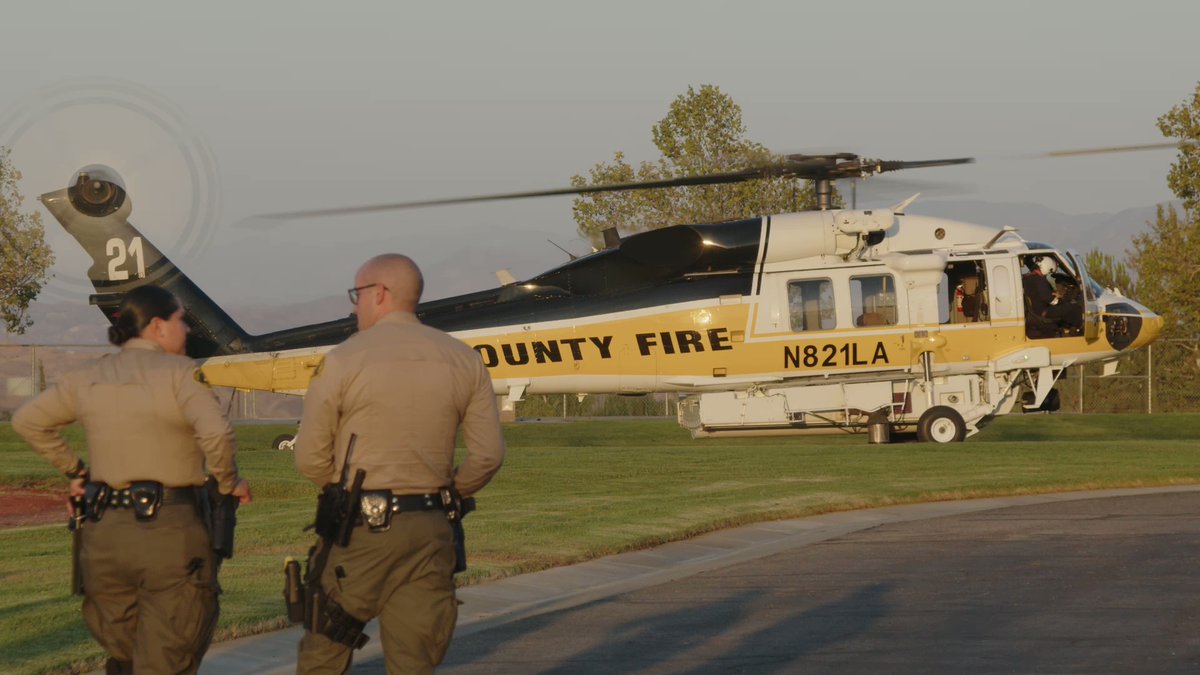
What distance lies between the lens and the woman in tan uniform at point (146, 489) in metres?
6.82

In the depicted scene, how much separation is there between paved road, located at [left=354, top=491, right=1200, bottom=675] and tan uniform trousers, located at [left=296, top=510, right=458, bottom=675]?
237 centimetres

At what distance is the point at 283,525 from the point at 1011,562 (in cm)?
681

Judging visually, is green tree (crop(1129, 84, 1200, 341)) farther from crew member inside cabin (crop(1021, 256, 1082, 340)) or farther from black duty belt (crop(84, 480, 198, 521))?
black duty belt (crop(84, 480, 198, 521))

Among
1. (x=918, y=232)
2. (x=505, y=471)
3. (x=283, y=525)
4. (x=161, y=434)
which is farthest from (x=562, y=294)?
(x=161, y=434)

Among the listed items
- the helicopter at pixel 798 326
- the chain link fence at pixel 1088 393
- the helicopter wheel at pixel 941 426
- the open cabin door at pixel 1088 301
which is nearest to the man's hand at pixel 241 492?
the helicopter at pixel 798 326

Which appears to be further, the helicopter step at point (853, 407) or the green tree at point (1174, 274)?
the green tree at point (1174, 274)

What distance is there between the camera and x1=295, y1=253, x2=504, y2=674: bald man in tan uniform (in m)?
6.40

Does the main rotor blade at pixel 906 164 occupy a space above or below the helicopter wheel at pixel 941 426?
above

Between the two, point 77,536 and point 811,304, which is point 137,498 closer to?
point 77,536

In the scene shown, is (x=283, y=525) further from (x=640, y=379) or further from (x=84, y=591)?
(x=640, y=379)

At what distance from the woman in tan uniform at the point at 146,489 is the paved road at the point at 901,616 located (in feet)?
6.98

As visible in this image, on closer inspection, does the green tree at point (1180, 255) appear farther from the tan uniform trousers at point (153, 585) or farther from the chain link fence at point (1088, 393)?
the tan uniform trousers at point (153, 585)

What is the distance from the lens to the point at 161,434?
6.99 m

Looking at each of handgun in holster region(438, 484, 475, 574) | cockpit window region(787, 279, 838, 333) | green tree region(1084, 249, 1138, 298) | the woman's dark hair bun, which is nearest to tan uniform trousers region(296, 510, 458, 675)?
handgun in holster region(438, 484, 475, 574)
